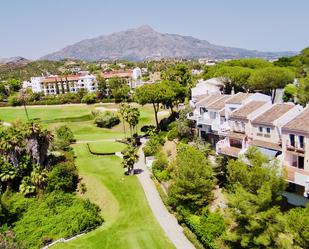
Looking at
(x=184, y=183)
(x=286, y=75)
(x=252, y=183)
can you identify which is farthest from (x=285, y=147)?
(x=286, y=75)

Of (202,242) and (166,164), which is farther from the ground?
(166,164)

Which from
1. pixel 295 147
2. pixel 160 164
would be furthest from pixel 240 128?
pixel 160 164

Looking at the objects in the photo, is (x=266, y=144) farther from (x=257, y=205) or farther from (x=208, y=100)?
(x=208, y=100)

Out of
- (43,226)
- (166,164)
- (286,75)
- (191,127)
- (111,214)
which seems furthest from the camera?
(286,75)

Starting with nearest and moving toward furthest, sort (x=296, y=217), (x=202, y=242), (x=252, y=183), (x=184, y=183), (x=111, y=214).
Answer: (x=296, y=217), (x=252, y=183), (x=202, y=242), (x=184, y=183), (x=111, y=214)

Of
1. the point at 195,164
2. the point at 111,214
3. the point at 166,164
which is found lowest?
the point at 111,214

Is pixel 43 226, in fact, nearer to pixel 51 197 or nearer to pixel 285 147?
pixel 51 197
